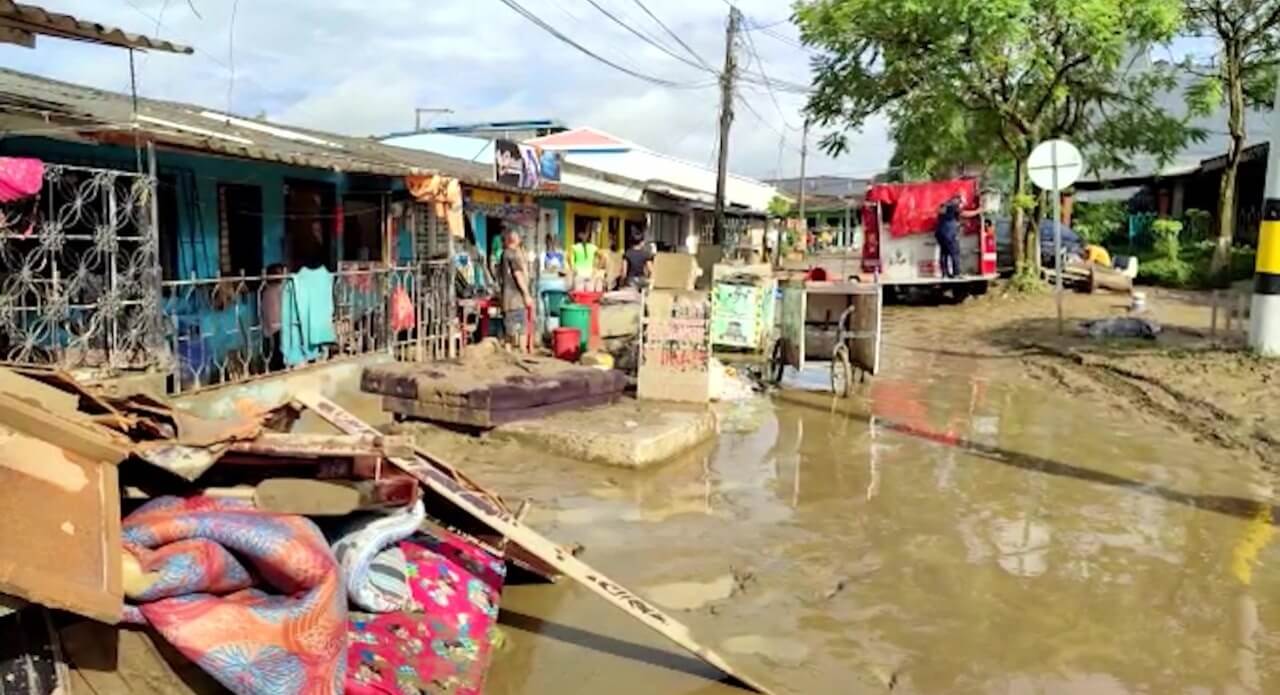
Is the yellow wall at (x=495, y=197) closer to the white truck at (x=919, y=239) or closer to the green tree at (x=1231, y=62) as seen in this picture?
the white truck at (x=919, y=239)

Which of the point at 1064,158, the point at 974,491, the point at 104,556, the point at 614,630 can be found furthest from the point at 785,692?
the point at 1064,158

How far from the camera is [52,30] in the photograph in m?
5.23

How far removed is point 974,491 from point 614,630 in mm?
3833

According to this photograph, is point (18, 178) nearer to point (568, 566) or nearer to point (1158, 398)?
point (568, 566)

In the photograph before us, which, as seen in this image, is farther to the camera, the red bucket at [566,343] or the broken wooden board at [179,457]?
the red bucket at [566,343]

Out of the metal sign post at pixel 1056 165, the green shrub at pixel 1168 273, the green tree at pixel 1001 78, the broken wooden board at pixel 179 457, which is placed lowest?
the broken wooden board at pixel 179 457

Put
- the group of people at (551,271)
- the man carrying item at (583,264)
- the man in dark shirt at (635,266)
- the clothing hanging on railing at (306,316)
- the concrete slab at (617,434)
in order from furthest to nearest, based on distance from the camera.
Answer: the man carrying item at (583,264) < the man in dark shirt at (635,266) < the group of people at (551,271) < the clothing hanging on railing at (306,316) < the concrete slab at (617,434)

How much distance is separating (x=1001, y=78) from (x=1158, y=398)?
40.4 ft

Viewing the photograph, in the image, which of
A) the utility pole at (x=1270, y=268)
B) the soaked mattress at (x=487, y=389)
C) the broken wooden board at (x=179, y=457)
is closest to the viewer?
the broken wooden board at (x=179, y=457)

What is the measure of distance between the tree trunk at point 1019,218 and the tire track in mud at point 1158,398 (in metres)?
8.00

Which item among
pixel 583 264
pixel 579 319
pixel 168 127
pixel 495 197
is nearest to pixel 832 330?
pixel 579 319

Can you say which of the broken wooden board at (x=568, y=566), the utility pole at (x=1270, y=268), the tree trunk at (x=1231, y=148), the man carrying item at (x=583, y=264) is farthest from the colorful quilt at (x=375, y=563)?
the tree trunk at (x=1231, y=148)

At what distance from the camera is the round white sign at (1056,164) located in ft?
48.0

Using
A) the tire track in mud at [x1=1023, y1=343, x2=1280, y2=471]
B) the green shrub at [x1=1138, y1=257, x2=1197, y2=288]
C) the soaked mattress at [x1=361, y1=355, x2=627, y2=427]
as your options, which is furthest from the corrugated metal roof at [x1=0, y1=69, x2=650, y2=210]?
the green shrub at [x1=1138, y1=257, x2=1197, y2=288]
